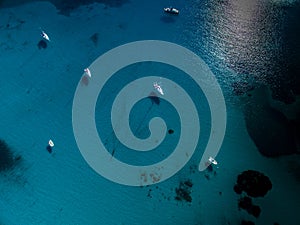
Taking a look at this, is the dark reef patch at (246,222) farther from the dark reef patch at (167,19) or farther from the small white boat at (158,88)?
the dark reef patch at (167,19)

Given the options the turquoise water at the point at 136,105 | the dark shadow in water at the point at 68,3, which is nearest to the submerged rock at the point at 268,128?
the turquoise water at the point at 136,105

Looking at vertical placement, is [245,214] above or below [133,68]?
below

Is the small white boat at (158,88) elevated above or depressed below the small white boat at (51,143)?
above

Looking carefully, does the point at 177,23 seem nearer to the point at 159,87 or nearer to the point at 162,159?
the point at 159,87

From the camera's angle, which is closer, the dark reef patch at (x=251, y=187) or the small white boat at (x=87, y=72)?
the dark reef patch at (x=251, y=187)

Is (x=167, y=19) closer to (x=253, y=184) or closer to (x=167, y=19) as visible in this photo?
(x=167, y=19)

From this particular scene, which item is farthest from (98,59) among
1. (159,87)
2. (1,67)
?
(1,67)

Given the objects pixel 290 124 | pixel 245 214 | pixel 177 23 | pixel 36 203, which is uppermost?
pixel 177 23

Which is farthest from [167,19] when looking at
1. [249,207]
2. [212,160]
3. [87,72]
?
[249,207]
